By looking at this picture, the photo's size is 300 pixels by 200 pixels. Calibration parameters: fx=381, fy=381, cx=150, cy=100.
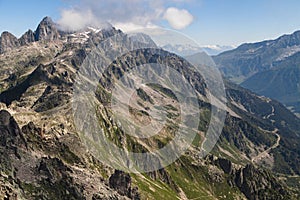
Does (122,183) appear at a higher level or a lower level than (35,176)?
lower

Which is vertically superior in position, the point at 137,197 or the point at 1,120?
the point at 1,120

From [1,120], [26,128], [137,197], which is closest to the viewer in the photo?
[1,120]

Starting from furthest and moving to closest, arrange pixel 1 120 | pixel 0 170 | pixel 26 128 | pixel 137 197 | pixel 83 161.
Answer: pixel 83 161 → pixel 137 197 → pixel 26 128 → pixel 1 120 → pixel 0 170

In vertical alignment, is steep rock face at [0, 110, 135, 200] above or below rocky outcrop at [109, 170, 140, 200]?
above

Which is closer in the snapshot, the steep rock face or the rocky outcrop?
the steep rock face

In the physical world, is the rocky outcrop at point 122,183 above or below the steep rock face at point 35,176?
below

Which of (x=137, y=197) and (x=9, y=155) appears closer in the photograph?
(x=9, y=155)

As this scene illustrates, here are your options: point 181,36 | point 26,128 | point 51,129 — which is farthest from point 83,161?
point 181,36

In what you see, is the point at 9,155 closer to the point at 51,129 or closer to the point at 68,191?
the point at 68,191

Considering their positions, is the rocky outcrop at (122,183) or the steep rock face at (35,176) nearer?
the steep rock face at (35,176)

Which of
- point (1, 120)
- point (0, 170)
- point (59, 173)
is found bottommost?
point (59, 173)

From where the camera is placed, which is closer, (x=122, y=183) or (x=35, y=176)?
(x=35, y=176)
